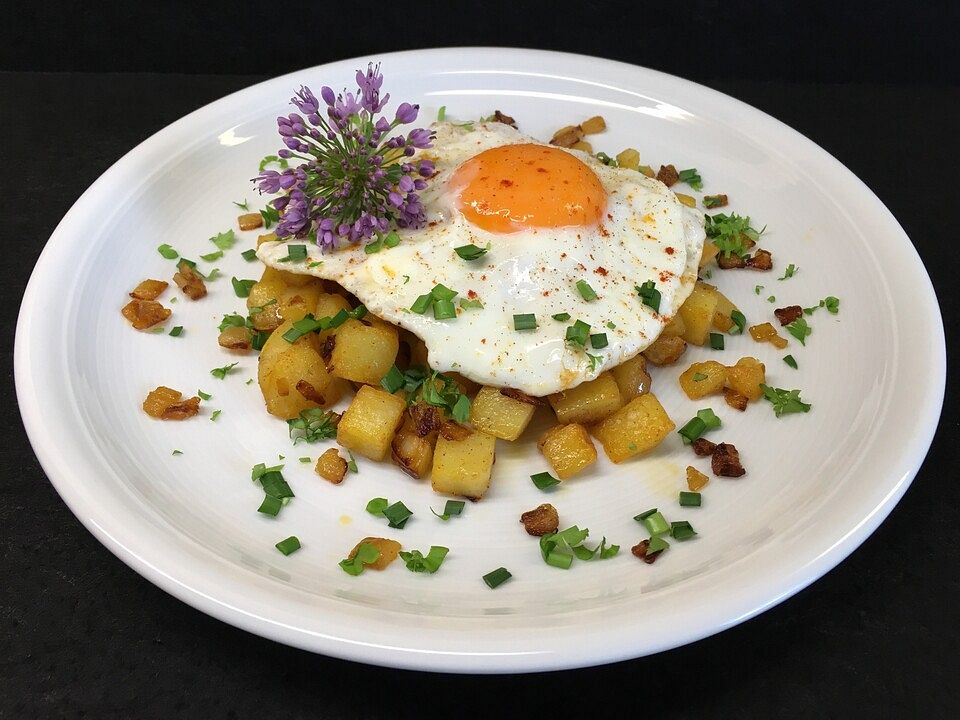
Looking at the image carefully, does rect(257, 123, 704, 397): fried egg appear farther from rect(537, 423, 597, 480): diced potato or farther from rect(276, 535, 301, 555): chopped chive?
rect(276, 535, 301, 555): chopped chive

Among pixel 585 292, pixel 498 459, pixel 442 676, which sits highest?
pixel 585 292

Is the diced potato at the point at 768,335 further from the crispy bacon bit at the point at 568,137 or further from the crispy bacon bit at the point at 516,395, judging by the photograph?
the crispy bacon bit at the point at 568,137

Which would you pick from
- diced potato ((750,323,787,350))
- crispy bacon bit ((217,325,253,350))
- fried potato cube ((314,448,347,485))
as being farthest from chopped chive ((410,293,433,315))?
diced potato ((750,323,787,350))

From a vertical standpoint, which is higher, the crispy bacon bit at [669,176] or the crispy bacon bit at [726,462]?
the crispy bacon bit at [669,176]

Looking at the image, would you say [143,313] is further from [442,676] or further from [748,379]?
[748,379]

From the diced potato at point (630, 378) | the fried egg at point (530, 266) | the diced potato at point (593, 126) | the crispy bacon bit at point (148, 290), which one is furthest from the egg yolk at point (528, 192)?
the crispy bacon bit at point (148, 290)

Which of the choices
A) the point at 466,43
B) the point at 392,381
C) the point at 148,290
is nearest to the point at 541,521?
the point at 392,381

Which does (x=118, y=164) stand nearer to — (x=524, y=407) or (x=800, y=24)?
(x=524, y=407)
